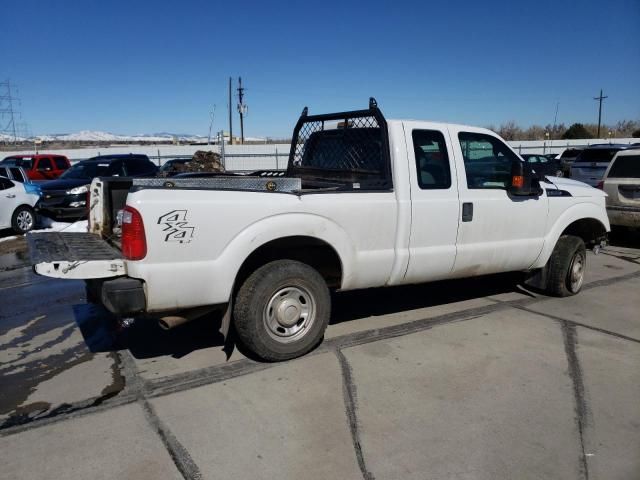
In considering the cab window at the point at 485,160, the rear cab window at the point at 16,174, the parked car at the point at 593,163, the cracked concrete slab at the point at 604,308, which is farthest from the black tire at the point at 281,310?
the rear cab window at the point at 16,174

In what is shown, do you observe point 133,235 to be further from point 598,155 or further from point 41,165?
point 41,165

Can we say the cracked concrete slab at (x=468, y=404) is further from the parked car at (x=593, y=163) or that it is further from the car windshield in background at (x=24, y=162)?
the car windshield in background at (x=24, y=162)

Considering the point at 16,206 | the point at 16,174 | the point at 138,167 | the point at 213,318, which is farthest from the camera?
the point at 138,167

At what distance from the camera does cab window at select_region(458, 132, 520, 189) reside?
209 inches

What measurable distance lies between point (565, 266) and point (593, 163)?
1058cm

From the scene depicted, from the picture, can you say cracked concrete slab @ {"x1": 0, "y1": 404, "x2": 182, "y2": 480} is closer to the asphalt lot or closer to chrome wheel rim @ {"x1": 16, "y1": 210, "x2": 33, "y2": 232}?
the asphalt lot

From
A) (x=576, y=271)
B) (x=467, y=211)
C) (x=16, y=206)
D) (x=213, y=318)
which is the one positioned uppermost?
(x=467, y=211)

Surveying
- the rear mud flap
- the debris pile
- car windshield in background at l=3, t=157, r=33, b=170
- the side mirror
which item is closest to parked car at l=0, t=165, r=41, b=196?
the debris pile

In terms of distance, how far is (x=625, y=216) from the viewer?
9750 mm

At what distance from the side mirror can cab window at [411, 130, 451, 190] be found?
768 millimetres

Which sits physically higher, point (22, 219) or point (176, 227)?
point (176, 227)

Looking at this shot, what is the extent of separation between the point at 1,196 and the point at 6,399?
32.7 ft

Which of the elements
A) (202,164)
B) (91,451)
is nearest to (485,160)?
(91,451)

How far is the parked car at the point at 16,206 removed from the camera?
40.1ft
